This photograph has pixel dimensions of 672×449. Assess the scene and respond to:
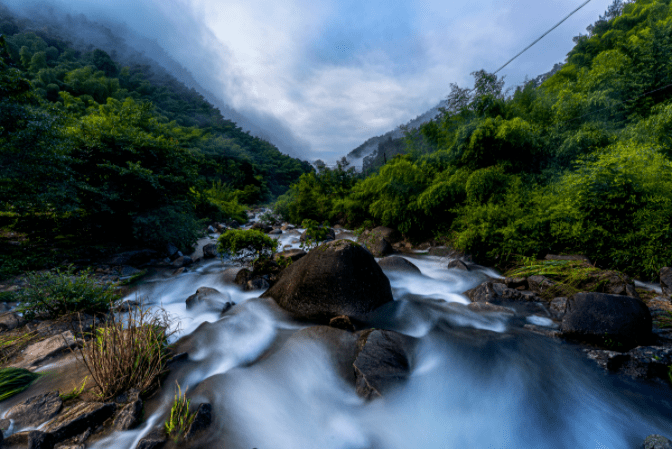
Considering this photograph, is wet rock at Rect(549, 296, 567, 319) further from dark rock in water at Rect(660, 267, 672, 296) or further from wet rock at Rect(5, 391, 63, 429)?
wet rock at Rect(5, 391, 63, 429)

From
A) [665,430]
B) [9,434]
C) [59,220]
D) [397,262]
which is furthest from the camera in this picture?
[59,220]

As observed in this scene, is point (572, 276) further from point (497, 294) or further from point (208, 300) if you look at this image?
point (208, 300)

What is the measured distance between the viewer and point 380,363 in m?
2.77

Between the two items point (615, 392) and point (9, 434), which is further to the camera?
point (615, 392)

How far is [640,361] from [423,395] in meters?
2.33

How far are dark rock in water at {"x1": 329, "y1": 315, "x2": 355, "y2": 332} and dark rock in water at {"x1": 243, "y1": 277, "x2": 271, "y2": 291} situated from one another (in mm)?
2023

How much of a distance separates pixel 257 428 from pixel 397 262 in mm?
4567

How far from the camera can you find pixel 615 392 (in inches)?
99.7

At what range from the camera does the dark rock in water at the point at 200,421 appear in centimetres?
197

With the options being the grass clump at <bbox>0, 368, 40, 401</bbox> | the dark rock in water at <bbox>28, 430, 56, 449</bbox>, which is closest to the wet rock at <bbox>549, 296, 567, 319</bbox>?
the dark rock in water at <bbox>28, 430, 56, 449</bbox>

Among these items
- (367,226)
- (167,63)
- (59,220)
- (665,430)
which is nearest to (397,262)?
(665,430)

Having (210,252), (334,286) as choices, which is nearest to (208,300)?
(334,286)

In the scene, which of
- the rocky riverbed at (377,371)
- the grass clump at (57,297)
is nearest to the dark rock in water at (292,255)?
the rocky riverbed at (377,371)

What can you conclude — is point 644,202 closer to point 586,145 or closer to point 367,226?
point 586,145
